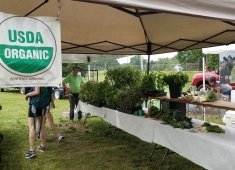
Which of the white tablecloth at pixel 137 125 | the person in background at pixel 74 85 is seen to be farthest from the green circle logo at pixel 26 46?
the person in background at pixel 74 85

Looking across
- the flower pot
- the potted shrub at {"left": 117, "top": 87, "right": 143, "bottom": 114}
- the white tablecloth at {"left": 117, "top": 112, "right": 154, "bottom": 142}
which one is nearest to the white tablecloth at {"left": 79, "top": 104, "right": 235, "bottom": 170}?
the white tablecloth at {"left": 117, "top": 112, "right": 154, "bottom": 142}

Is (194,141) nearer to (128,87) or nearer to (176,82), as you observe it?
(176,82)

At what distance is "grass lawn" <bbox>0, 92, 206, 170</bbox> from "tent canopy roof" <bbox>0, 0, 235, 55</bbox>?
76.8 inches

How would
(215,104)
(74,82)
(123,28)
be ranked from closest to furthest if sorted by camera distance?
(215,104) < (123,28) < (74,82)

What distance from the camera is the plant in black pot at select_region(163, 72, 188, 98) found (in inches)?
187

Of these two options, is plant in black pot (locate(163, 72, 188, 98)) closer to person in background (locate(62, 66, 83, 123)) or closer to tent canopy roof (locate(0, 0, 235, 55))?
tent canopy roof (locate(0, 0, 235, 55))

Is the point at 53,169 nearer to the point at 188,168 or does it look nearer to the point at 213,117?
the point at 188,168

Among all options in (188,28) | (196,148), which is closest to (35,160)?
(196,148)

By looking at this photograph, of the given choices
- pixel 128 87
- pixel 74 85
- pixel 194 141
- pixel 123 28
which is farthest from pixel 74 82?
pixel 194 141

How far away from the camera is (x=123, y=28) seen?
19.4ft

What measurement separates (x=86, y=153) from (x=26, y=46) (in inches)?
137

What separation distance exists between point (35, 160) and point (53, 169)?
560 millimetres

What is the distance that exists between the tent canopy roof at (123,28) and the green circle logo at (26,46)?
4.59 feet

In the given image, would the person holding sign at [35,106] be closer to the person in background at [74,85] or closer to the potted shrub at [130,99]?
the potted shrub at [130,99]
